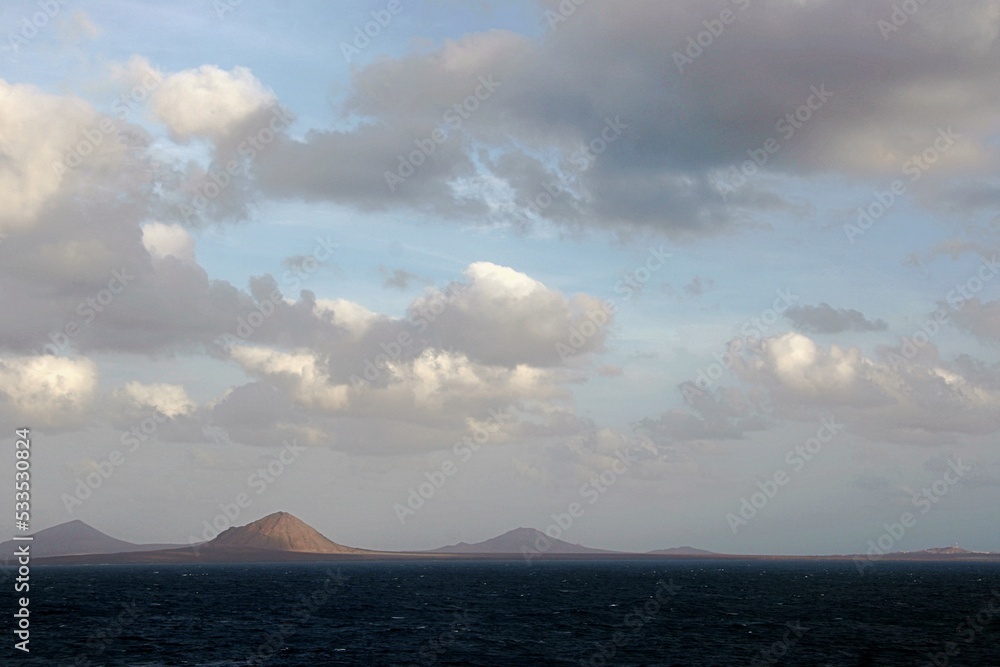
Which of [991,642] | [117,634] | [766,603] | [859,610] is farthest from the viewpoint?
[766,603]

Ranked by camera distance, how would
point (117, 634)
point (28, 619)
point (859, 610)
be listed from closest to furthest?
point (117, 634), point (28, 619), point (859, 610)

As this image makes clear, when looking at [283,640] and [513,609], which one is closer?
[283,640]

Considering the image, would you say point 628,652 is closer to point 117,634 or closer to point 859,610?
point 117,634

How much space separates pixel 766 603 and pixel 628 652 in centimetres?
8425

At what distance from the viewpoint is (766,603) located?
526ft

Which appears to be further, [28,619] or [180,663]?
[28,619]

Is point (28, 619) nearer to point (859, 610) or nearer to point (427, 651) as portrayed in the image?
point (427, 651)

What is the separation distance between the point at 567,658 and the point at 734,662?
1597cm

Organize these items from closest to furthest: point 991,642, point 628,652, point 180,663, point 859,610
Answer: point 180,663, point 628,652, point 991,642, point 859,610

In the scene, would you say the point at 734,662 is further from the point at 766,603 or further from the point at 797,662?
the point at 766,603

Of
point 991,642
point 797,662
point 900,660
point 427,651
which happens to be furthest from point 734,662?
point 991,642

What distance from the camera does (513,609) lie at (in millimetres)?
142625

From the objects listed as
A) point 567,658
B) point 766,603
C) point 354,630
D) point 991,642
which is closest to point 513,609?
point 354,630

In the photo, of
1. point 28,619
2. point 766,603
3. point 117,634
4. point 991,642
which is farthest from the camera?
point 766,603
